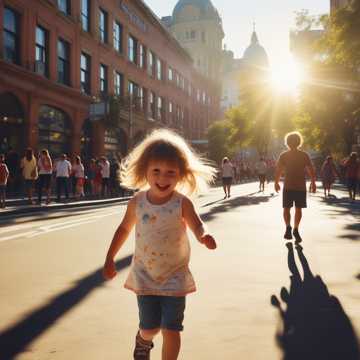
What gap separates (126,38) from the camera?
35.2 metres

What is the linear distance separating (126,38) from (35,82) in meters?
13.7

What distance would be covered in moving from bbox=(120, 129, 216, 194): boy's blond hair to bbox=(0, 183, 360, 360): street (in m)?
1.08

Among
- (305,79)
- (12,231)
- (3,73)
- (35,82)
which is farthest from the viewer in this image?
(305,79)

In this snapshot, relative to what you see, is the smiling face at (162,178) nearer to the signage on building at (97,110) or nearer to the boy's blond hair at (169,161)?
the boy's blond hair at (169,161)

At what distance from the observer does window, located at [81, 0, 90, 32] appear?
2873 centimetres

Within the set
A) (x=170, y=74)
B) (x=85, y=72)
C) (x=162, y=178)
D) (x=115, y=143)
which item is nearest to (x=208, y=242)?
(x=162, y=178)

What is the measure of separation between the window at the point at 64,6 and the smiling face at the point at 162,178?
83.2 feet

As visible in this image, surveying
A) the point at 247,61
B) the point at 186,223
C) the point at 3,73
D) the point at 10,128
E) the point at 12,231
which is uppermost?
the point at 247,61

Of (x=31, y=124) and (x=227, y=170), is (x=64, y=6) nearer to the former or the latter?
(x=31, y=124)

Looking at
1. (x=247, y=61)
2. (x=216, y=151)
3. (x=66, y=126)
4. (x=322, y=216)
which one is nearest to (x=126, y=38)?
(x=66, y=126)

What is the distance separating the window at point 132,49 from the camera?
3653cm

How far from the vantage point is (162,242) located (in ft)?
9.40

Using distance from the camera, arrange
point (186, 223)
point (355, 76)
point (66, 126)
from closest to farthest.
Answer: point (186, 223) < point (66, 126) < point (355, 76)

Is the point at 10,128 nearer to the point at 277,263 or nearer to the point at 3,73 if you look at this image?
the point at 3,73
